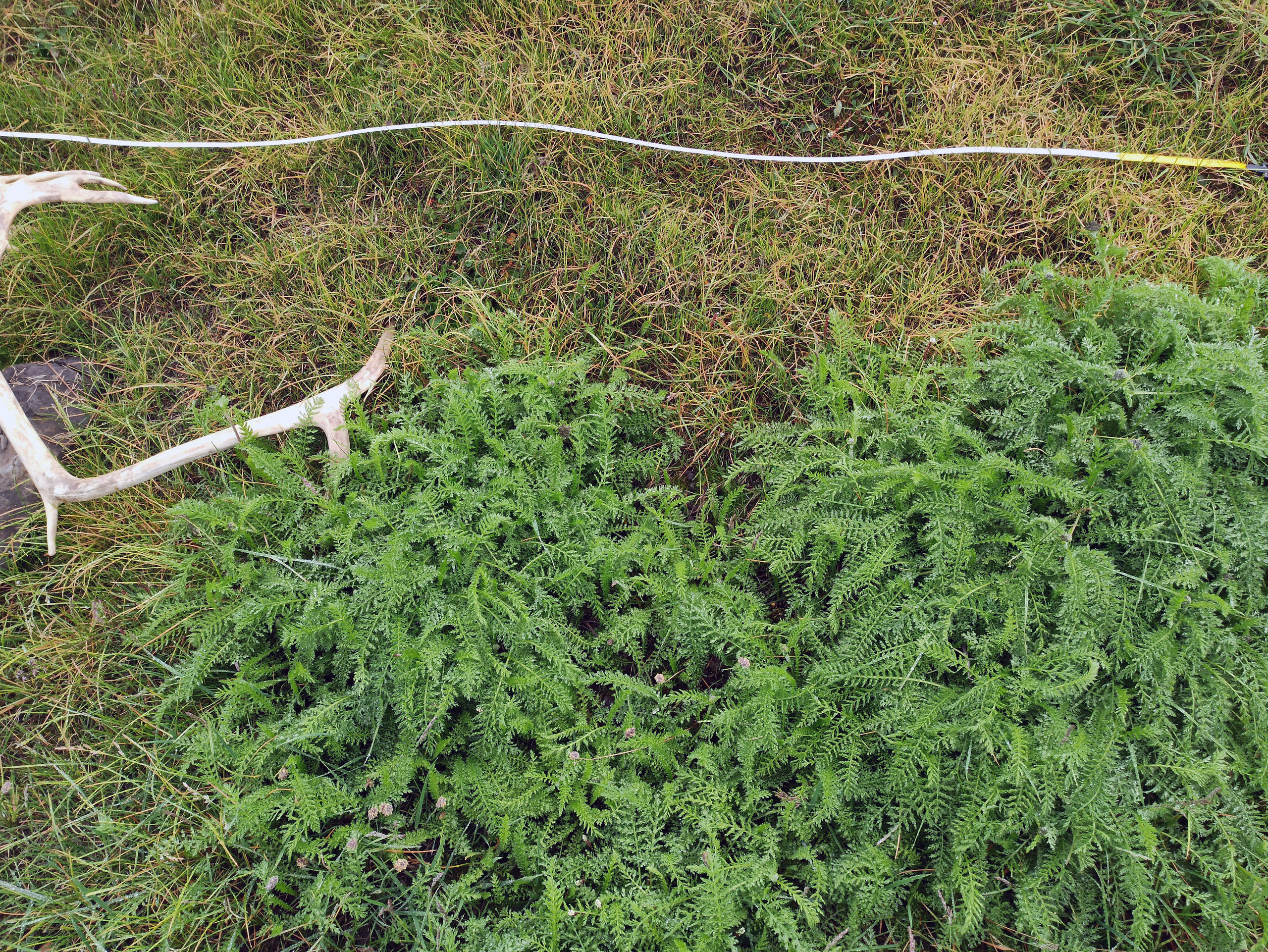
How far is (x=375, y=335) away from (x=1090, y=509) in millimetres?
2597

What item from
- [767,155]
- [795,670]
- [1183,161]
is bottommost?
[795,670]

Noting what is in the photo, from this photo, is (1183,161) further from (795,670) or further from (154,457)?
(154,457)

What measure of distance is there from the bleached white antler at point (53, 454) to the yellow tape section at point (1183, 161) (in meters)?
3.09

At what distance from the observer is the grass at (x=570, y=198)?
298 cm

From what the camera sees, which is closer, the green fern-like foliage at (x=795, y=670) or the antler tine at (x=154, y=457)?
the green fern-like foliage at (x=795, y=670)

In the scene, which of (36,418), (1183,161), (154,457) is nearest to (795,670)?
(154,457)

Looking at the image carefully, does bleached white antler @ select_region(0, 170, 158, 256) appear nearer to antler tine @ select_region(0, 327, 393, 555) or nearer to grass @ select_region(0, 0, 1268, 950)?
grass @ select_region(0, 0, 1268, 950)

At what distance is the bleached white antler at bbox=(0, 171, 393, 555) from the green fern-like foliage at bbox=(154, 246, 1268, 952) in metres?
0.19

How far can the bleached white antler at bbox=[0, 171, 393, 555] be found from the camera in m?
2.60

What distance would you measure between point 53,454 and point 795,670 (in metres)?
2.65

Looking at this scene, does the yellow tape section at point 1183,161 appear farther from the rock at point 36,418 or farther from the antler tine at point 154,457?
the rock at point 36,418

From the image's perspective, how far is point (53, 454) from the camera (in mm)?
2684

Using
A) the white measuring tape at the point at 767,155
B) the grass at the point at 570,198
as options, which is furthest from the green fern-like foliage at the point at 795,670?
the white measuring tape at the point at 767,155

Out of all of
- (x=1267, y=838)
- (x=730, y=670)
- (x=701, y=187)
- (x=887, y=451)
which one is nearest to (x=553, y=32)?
(x=701, y=187)
